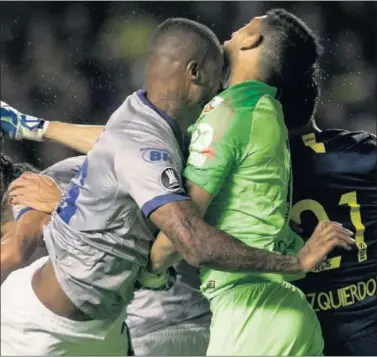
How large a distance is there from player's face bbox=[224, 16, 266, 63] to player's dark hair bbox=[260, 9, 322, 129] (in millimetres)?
17

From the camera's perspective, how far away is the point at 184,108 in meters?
1.74

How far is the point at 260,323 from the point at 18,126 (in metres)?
0.72

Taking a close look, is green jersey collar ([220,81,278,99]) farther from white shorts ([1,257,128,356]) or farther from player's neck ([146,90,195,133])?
white shorts ([1,257,128,356])

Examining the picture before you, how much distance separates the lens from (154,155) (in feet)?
5.40

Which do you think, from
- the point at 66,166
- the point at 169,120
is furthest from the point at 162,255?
the point at 66,166

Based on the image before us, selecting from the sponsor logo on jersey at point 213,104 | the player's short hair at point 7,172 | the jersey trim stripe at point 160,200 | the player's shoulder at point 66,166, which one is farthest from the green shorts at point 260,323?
the player's short hair at point 7,172

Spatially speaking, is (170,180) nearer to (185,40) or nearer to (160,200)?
(160,200)

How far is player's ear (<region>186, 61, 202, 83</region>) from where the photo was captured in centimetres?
171

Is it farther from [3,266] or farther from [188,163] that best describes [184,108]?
[3,266]

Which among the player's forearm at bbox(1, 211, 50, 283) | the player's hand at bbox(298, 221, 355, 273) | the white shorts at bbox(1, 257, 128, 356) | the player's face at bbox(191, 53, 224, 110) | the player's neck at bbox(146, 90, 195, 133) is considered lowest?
the white shorts at bbox(1, 257, 128, 356)

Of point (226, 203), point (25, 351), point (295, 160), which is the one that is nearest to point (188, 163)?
point (226, 203)

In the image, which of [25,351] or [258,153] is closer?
[258,153]

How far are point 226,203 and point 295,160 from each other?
35 cm

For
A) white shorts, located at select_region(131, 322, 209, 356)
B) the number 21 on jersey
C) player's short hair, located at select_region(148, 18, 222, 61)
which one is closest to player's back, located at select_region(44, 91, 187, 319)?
player's short hair, located at select_region(148, 18, 222, 61)
